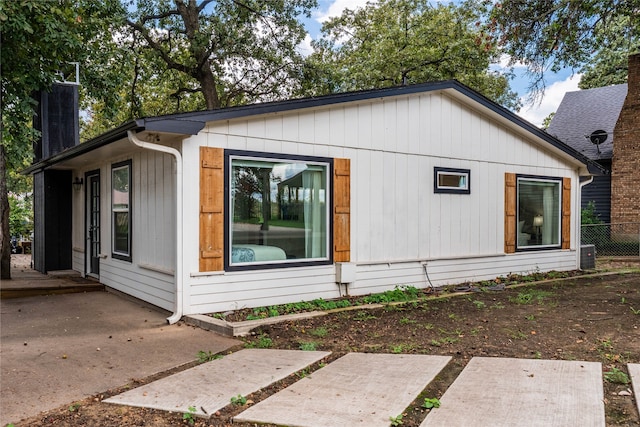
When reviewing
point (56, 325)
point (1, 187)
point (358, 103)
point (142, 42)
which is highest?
point (142, 42)

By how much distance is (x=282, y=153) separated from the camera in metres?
5.93

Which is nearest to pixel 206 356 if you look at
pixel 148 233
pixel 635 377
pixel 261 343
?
pixel 261 343

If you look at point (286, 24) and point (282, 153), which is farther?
point (286, 24)

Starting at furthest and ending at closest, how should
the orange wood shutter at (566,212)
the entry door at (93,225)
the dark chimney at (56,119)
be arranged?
the dark chimney at (56,119) → the orange wood shutter at (566,212) → the entry door at (93,225)

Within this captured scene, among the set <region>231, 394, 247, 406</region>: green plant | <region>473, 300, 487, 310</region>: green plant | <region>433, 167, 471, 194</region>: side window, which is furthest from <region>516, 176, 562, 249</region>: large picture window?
<region>231, 394, 247, 406</region>: green plant

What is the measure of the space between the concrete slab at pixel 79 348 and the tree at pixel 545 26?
6.50 metres

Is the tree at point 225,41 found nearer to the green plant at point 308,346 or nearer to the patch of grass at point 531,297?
the patch of grass at point 531,297

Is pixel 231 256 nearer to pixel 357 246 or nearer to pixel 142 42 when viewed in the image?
pixel 357 246

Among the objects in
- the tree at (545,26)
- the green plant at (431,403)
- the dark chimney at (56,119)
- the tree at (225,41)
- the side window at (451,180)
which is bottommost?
the green plant at (431,403)

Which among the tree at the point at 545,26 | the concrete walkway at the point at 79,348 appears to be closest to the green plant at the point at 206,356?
the concrete walkway at the point at 79,348

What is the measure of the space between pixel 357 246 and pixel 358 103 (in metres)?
2.03

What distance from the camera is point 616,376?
317 centimetres

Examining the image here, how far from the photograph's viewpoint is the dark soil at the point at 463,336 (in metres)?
2.77

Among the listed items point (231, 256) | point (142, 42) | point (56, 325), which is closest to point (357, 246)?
point (231, 256)
